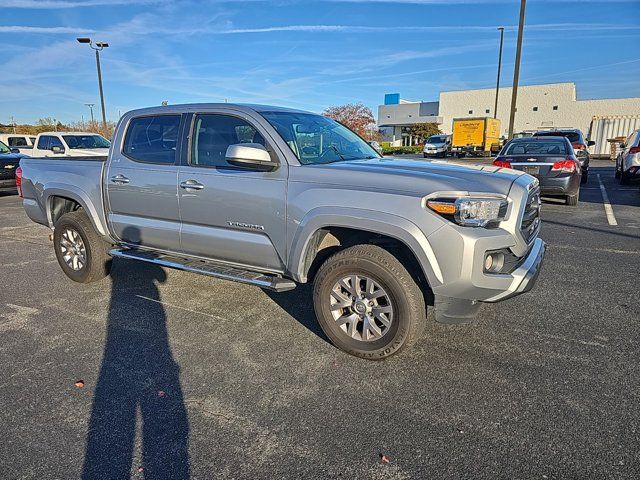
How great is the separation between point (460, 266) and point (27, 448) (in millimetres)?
2727

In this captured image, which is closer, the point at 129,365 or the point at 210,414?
the point at 210,414

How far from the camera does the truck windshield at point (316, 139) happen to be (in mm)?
3893

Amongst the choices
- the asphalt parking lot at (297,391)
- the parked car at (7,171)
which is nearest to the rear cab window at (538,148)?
the asphalt parking lot at (297,391)

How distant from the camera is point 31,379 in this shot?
3154mm

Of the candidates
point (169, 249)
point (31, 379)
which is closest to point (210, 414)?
point (31, 379)

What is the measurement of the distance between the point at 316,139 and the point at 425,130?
5562 cm

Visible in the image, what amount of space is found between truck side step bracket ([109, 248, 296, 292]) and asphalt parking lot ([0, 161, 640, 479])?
48 cm

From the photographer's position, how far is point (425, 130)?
56.7m

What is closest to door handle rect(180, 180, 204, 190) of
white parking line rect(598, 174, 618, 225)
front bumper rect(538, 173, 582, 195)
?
white parking line rect(598, 174, 618, 225)

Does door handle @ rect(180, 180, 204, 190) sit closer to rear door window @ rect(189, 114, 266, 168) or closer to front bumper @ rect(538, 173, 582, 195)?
rear door window @ rect(189, 114, 266, 168)

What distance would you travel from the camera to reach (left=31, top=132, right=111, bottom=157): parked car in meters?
14.9

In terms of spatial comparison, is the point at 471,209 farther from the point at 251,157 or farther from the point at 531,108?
the point at 531,108

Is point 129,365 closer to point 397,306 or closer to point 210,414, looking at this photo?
point 210,414

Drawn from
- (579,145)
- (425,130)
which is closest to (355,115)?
(425,130)
